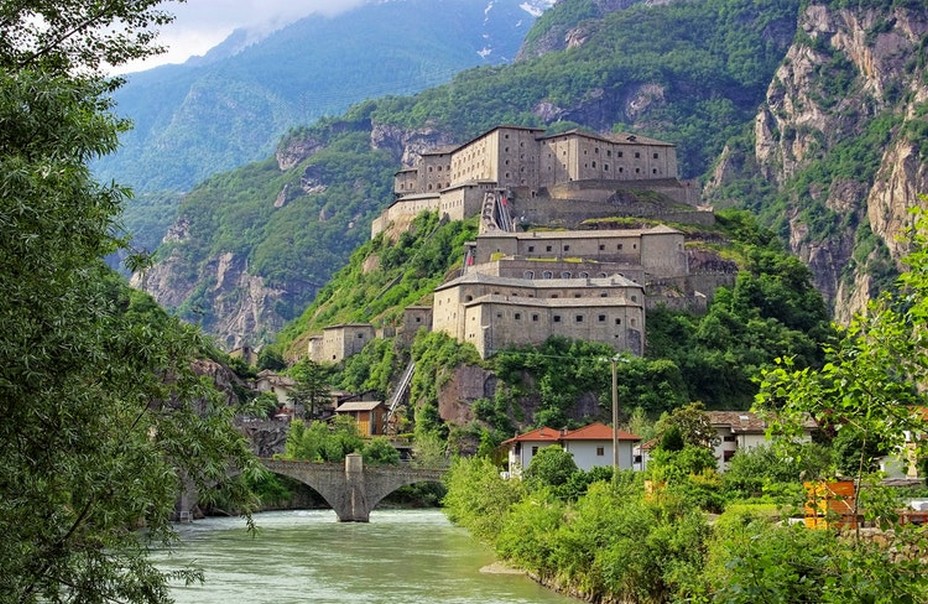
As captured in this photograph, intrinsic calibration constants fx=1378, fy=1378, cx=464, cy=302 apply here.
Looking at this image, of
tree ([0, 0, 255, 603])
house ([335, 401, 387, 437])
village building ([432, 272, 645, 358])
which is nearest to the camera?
tree ([0, 0, 255, 603])

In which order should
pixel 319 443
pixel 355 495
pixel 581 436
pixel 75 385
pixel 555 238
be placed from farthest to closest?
pixel 555 238, pixel 319 443, pixel 355 495, pixel 581 436, pixel 75 385

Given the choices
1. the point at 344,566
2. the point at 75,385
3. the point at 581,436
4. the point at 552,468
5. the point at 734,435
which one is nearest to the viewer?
the point at 75,385

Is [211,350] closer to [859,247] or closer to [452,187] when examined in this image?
[452,187]

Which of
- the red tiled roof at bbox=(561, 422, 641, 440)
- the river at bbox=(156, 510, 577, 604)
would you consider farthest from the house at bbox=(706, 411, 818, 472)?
the river at bbox=(156, 510, 577, 604)

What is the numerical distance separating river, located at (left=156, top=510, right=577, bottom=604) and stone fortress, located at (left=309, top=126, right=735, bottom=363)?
3130 centimetres

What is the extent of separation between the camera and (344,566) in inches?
1962

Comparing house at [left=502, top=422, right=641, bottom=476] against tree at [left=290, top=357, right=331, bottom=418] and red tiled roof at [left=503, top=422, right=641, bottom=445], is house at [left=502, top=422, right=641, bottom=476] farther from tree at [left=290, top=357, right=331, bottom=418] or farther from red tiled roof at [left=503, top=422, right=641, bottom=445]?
tree at [left=290, top=357, right=331, bottom=418]

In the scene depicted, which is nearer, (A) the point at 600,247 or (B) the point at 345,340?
(A) the point at 600,247

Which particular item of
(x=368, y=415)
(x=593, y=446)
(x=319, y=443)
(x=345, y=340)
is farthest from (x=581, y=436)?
(x=345, y=340)

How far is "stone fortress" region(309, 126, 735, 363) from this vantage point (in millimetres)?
100250

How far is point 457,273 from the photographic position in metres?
114

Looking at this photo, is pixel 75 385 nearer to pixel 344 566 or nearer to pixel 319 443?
pixel 344 566

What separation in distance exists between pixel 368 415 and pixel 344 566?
172 feet

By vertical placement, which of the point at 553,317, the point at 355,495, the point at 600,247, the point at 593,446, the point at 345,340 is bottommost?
the point at 355,495
